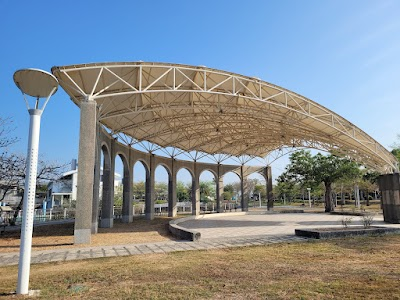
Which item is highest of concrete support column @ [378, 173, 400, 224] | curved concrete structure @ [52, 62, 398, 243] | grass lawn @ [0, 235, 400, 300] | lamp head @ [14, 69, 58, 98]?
curved concrete structure @ [52, 62, 398, 243]

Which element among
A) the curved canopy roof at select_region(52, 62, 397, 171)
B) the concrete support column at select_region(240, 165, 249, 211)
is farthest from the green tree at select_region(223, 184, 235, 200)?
the curved canopy roof at select_region(52, 62, 397, 171)

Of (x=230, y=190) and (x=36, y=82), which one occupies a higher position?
(x=36, y=82)

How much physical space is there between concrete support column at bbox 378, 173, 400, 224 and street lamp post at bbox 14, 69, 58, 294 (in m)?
21.0

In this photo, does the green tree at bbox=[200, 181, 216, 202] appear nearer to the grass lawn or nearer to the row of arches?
the row of arches

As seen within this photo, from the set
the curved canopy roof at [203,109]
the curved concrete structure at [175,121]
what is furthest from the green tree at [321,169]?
the curved canopy roof at [203,109]

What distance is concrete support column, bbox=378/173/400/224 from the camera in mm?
18111

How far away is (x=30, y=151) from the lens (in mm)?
5078

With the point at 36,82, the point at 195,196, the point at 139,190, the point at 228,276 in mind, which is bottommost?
the point at 228,276

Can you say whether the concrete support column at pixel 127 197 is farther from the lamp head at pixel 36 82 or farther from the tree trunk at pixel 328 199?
the tree trunk at pixel 328 199

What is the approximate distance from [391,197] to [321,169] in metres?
14.3

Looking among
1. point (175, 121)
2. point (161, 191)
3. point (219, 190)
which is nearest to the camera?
point (175, 121)

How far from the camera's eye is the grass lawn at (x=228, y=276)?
4551mm

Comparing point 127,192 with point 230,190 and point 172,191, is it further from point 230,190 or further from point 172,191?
point 230,190

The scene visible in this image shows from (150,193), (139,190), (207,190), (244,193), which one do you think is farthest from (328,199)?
(139,190)
